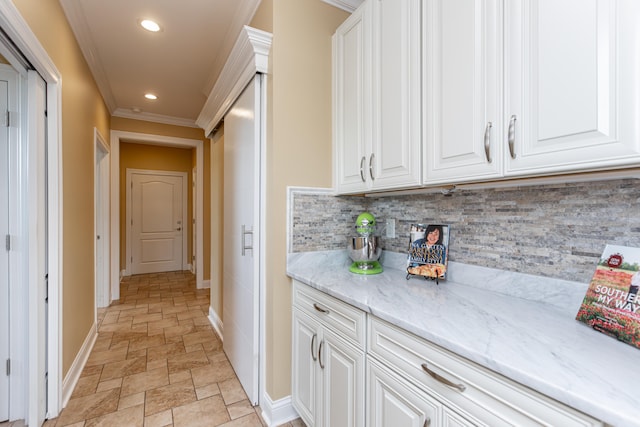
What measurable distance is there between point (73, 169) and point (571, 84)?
293 centimetres

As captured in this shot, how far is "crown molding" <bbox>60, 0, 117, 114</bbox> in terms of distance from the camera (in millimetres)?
2090

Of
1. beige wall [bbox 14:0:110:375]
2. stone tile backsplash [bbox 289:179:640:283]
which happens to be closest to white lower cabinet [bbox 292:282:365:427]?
stone tile backsplash [bbox 289:179:640:283]

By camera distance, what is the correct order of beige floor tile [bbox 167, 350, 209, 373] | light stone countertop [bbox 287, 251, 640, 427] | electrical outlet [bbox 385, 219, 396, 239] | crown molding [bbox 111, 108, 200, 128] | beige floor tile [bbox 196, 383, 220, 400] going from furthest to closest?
crown molding [bbox 111, 108, 200, 128], beige floor tile [bbox 167, 350, 209, 373], beige floor tile [bbox 196, 383, 220, 400], electrical outlet [bbox 385, 219, 396, 239], light stone countertop [bbox 287, 251, 640, 427]

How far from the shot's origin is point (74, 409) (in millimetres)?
1896

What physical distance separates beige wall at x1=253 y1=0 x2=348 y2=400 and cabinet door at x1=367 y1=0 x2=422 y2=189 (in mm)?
416

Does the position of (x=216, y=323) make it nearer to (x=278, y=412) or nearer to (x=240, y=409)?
(x=240, y=409)

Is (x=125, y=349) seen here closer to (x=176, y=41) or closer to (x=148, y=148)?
(x=176, y=41)

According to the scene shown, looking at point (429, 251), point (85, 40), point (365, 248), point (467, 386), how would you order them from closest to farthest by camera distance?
point (467, 386)
point (429, 251)
point (365, 248)
point (85, 40)

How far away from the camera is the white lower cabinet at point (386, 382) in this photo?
0.70m

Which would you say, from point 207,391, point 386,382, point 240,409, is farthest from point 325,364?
point 207,391

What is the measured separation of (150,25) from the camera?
7.79 ft

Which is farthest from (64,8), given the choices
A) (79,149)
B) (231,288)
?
(231,288)

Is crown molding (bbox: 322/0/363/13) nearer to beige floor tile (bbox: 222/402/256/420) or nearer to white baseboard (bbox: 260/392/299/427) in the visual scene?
white baseboard (bbox: 260/392/299/427)

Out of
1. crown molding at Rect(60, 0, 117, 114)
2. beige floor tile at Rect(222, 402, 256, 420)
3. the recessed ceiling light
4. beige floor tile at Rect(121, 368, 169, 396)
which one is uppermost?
the recessed ceiling light
